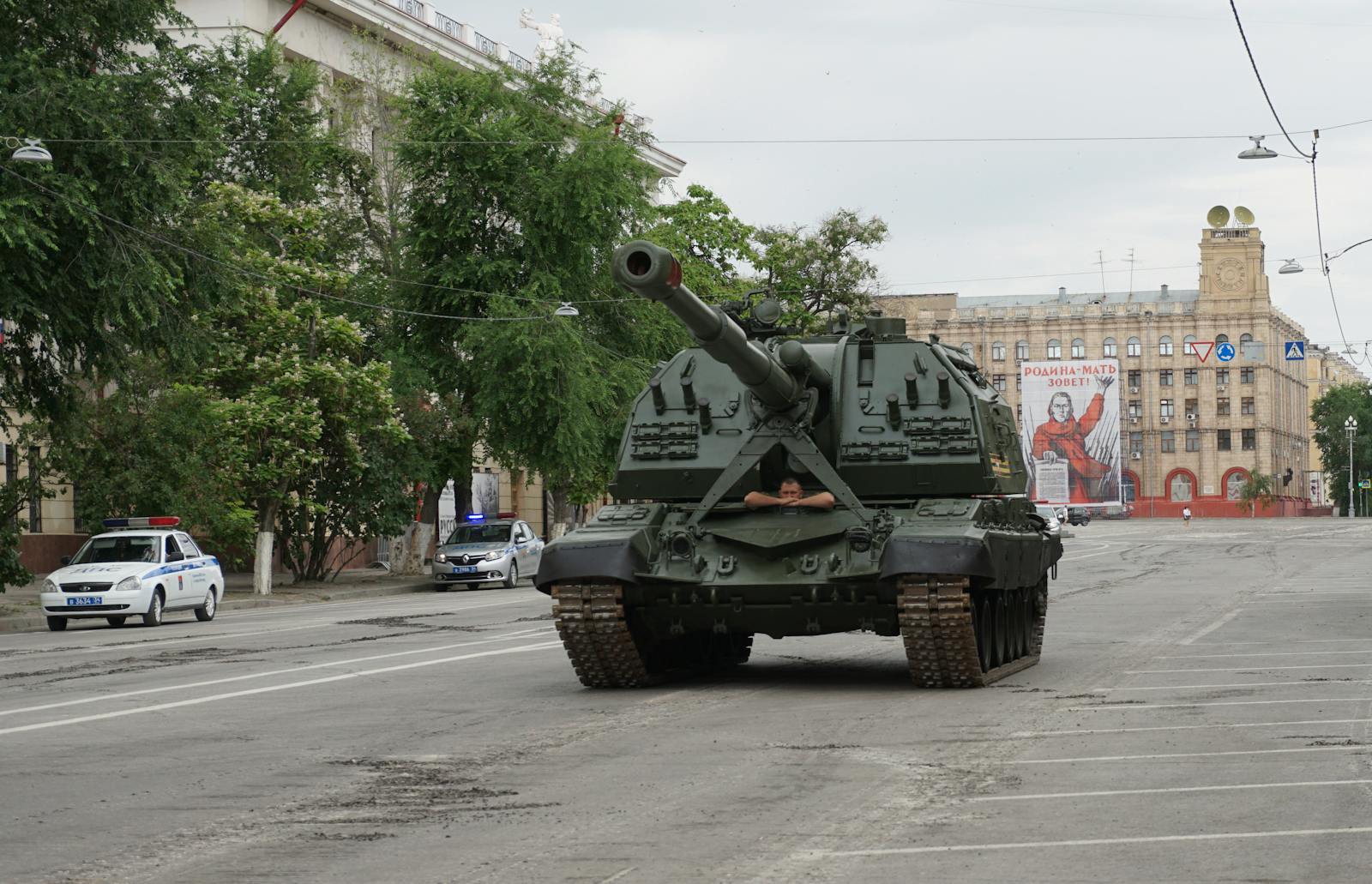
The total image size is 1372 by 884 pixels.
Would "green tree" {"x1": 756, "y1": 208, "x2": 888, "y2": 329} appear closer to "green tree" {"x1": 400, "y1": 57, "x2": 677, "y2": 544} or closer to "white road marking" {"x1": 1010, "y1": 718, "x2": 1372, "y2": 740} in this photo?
"green tree" {"x1": 400, "y1": 57, "x2": 677, "y2": 544}

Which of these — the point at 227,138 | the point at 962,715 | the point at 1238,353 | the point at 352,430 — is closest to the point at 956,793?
the point at 962,715

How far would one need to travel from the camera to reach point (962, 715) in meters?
12.5

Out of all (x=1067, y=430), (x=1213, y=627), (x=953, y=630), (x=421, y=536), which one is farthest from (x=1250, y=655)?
(x=1067, y=430)

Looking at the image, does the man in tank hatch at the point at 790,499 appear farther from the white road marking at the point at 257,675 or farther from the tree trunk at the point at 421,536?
the tree trunk at the point at 421,536

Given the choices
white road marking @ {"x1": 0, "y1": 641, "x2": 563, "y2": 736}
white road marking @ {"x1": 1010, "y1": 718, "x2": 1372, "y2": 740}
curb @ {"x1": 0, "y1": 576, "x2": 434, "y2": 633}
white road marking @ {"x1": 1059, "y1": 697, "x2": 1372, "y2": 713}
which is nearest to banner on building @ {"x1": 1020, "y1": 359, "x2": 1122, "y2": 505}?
curb @ {"x1": 0, "y1": 576, "x2": 434, "y2": 633}

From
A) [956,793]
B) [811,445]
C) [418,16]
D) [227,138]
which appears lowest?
[956,793]

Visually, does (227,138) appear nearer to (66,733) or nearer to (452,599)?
(452,599)

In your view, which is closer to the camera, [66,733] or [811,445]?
[66,733]

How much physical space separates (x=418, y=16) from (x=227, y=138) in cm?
1447

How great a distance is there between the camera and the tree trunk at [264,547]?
3844cm

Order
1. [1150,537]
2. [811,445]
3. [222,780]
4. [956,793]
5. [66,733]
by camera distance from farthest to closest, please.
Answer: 1. [1150,537]
2. [811,445]
3. [66,733]
4. [222,780]
5. [956,793]

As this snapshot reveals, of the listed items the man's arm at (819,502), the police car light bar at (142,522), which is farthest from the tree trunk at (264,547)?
the man's arm at (819,502)

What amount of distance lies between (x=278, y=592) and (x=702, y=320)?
92.4ft

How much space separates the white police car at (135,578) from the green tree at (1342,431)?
12105cm
